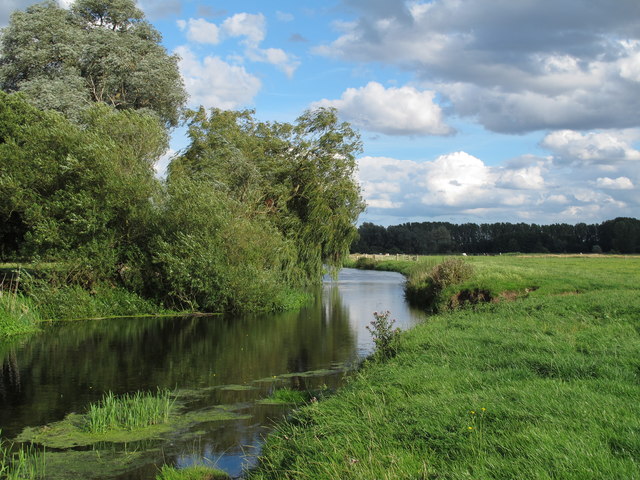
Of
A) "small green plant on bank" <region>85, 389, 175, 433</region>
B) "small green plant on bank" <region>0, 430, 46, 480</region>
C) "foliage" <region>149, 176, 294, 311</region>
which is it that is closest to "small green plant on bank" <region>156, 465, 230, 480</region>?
"small green plant on bank" <region>0, 430, 46, 480</region>

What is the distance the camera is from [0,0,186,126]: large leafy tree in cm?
3162

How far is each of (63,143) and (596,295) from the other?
2237cm

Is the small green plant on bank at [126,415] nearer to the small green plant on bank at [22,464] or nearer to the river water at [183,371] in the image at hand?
the river water at [183,371]

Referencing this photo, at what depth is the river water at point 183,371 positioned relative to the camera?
9.31 meters

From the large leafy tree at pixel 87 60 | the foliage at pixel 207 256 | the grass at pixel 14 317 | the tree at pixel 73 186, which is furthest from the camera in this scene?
the large leafy tree at pixel 87 60

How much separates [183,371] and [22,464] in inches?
311

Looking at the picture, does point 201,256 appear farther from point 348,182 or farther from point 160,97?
point 160,97

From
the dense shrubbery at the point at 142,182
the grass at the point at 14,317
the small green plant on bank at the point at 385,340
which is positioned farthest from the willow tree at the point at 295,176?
the small green plant on bank at the point at 385,340

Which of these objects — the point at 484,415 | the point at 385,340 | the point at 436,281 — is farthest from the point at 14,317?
the point at 436,281

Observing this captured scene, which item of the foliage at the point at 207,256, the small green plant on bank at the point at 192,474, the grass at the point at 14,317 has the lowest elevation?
the small green plant on bank at the point at 192,474

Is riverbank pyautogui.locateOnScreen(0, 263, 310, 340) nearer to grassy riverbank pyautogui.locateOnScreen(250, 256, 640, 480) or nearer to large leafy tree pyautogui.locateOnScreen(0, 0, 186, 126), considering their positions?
large leafy tree pyautogui.locateOnScreen(0, 0, 186, 126)

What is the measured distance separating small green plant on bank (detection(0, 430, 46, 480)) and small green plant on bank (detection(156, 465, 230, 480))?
1870 millimetres

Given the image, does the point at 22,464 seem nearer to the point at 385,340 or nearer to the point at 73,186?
the point at 385,340

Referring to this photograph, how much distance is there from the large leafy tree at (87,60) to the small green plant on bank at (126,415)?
75.0 feet
